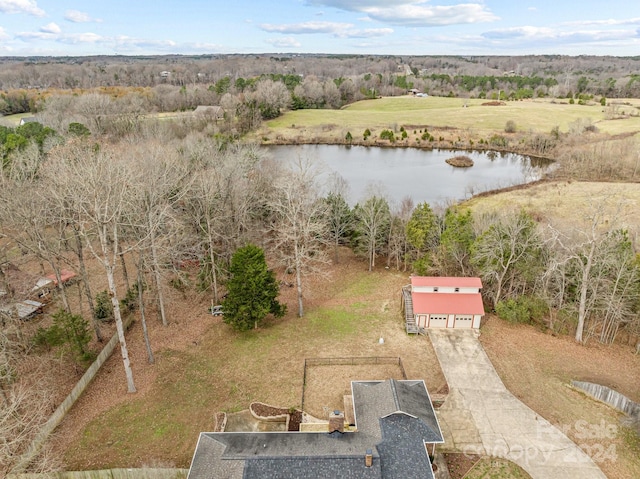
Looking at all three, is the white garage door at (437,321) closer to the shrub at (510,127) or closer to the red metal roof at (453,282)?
the red metal roof at (453,282)

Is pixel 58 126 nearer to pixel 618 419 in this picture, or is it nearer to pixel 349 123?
pixel 349 123

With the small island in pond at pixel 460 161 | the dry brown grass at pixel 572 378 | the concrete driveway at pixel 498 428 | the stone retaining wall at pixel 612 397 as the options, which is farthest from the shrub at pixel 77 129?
the small island in pond at pixel 460 161

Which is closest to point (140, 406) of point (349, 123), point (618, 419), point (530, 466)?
point (530, 466)

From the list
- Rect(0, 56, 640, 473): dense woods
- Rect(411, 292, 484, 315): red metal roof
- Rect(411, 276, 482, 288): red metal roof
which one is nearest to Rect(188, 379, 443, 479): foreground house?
Rect(0, 56, 640, 473): dense woods

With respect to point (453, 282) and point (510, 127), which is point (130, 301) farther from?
point (510, 127)

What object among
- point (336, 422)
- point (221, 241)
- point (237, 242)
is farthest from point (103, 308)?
point (336, 422)

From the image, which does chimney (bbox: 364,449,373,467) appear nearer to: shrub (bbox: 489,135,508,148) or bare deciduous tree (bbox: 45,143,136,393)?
bare deciduous tree (bbox: 45,143,136,393)
